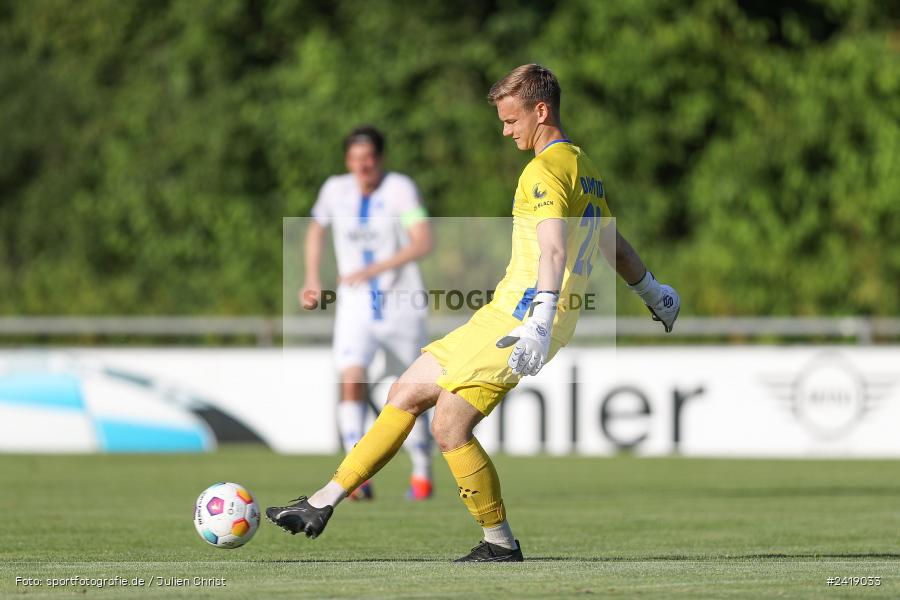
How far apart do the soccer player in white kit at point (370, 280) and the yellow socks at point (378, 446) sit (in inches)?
172

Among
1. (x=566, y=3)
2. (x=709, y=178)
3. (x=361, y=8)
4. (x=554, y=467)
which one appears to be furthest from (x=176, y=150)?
(x=554, y=467)

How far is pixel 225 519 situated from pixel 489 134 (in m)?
19.8

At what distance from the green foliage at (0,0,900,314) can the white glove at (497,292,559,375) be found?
14035 mm

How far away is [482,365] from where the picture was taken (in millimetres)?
6824

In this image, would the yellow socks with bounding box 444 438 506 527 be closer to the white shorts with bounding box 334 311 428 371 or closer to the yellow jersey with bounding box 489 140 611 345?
the yellow jersey with bounding box 489 140 611 345

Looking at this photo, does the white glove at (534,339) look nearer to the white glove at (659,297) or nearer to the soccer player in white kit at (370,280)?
the white glove at (659,297)

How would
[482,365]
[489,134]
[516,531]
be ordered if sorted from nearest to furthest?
[482,365]
[516,531]
[489,134]

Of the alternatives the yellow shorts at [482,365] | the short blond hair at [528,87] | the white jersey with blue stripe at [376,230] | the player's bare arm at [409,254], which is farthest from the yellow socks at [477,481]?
the white jersey with blue stripe at [376,230]

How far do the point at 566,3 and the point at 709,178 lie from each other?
4.05 meters

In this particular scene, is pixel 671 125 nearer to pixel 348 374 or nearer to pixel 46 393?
pixel 46 393

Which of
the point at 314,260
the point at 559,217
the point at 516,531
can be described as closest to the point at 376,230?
the point at 314,260

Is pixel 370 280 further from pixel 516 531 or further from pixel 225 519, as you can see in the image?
pixel 225 519

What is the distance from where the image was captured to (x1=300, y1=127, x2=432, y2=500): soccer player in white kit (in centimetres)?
1149

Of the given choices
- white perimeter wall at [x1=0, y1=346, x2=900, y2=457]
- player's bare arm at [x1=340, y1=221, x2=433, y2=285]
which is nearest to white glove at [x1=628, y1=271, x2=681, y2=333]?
player's bare arm at [x1=340, y1=221, x2=433, y2=285]
